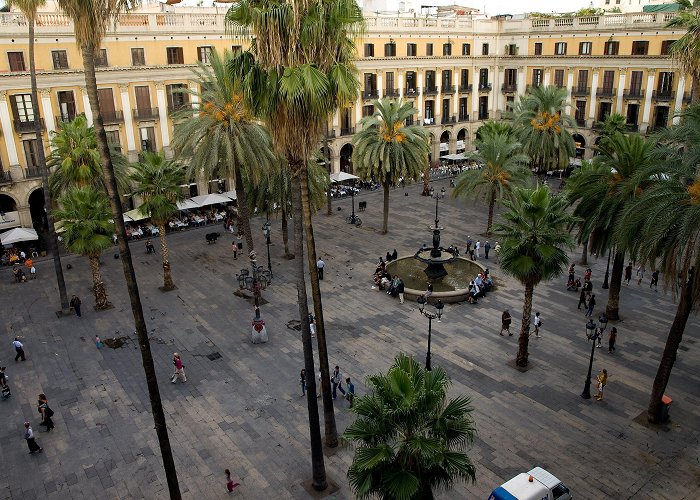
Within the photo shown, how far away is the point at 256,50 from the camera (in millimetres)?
13062

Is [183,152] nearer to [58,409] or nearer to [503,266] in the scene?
[58,409]

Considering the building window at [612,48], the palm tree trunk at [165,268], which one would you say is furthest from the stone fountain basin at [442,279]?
the building window at [612,48]

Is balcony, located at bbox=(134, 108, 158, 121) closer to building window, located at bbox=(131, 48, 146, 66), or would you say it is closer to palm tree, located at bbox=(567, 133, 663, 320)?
building window, located at bbox=(131, 48, 146, 66)

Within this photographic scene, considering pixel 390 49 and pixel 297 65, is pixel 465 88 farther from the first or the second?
pixel 297 65

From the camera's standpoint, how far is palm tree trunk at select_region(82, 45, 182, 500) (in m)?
12.3

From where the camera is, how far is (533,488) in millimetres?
15375

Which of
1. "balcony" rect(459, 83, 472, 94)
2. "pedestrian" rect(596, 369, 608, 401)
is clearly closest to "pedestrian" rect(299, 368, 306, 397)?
"pedestrian" rect(596, 369, 608, 401)

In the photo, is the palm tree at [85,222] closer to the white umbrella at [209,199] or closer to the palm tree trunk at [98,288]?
the palm tree trunk at [98,288]

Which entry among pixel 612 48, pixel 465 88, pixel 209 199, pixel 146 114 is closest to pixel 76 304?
pixel 209 199

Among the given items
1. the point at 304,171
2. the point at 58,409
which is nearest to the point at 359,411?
the point at 304,171

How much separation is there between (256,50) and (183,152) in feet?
57.0

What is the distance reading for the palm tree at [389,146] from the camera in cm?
3769

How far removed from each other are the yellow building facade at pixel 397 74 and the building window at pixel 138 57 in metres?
0.07

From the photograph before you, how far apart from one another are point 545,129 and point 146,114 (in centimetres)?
2948
